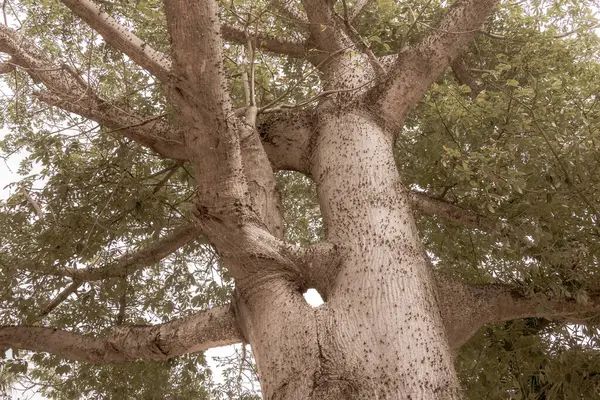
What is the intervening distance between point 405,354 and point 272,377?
1.84ft

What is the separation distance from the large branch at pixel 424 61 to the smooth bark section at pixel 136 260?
1519 mm

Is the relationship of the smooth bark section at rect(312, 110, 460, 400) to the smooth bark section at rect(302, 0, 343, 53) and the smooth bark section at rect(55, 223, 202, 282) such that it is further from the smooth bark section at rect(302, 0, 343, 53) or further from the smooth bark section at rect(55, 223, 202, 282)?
the smooth bark section at rect(55, 223, 202, 282)

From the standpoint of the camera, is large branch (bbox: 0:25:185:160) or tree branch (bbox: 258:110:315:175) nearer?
large branch (bbox: 0:25:185:160)

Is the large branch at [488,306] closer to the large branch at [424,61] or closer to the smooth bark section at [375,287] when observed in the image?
the smooth bark section at [375,287]

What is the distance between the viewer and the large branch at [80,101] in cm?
352

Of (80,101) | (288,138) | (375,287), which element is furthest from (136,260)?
(375,287)

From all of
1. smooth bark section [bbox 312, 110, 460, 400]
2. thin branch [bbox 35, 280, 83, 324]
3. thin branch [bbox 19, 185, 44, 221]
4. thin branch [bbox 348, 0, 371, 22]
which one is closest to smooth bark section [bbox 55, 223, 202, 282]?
thin branch [bbox 35, 280, 83, 324]

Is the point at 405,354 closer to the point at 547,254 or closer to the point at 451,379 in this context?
the point at 451,379

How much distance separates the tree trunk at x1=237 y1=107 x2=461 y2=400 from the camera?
235 centimetres

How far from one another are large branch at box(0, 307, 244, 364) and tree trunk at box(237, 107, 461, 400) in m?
0.24

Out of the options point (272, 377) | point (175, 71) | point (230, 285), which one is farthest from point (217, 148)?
point (230, 285)

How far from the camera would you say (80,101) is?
352 centimetres

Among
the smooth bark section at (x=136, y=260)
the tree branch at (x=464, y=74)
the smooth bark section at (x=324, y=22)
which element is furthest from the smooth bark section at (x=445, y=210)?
the tree branch at (x=464, y=74)

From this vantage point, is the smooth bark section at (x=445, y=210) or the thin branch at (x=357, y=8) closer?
the smooth bark section at (x=445, y=210)
